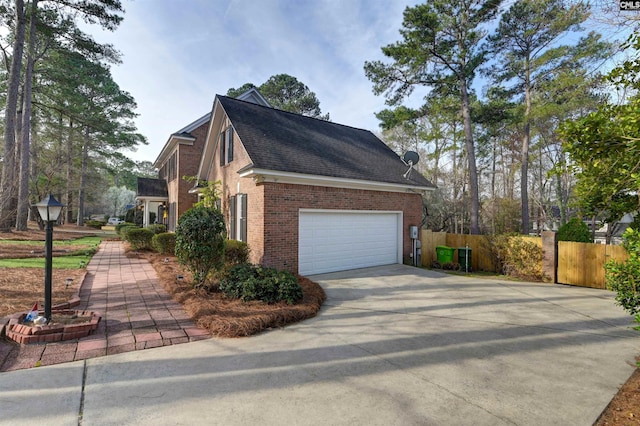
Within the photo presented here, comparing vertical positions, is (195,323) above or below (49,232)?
below

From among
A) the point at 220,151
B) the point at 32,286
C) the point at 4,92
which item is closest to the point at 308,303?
the point at 32,286

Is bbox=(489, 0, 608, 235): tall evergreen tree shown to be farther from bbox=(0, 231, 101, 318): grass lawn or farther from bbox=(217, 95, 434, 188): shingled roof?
bbox=(0, 231, 101, 318): grass lawn

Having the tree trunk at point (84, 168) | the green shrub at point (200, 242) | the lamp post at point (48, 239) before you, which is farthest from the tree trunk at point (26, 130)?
the lamp post at point (48, 239)

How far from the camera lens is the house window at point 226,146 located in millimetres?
11047

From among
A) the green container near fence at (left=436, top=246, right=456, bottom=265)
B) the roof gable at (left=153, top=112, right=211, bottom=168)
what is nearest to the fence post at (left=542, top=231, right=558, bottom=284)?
the green container near fence at (left=436, top=246, right=456, bottom=265)

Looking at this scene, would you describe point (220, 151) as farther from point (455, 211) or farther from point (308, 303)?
point (455, 211)

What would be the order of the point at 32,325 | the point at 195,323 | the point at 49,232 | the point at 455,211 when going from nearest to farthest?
the point at 32,325
the point at 49,232
the point at 195,323
the point at 455,211

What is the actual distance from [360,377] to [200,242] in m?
4.66

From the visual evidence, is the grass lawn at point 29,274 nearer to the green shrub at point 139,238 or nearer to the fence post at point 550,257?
the green shrub at point 139,238

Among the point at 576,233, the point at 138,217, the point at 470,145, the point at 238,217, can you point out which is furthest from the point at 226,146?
the point at 138,217

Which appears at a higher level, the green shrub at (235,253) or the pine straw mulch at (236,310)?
the green shrub at (235,253)

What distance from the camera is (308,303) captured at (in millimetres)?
5961

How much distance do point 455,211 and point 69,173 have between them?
110ft

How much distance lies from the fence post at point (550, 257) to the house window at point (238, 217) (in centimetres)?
959
